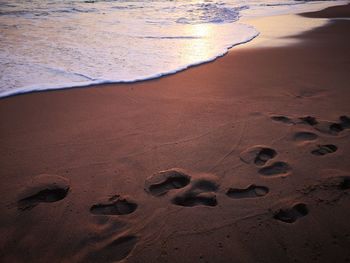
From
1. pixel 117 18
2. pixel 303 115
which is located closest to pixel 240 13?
pixel 117 18

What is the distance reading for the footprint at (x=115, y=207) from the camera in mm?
2273

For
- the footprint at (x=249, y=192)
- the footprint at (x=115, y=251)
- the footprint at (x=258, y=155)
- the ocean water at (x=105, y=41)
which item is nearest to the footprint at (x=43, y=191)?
the footprint at (x=115, y=251)

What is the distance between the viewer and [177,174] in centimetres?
261

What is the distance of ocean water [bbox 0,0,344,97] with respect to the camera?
16.1ft

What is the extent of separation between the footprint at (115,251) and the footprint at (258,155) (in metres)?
1.25

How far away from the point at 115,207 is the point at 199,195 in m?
0.64

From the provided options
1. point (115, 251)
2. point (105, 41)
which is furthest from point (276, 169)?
point (105, 41)

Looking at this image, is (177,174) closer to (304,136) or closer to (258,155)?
(258,155)

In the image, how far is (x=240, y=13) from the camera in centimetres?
1171

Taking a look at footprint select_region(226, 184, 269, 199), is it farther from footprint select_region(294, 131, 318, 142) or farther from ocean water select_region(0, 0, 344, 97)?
ocean water select_region(0, 0, 344, 97)

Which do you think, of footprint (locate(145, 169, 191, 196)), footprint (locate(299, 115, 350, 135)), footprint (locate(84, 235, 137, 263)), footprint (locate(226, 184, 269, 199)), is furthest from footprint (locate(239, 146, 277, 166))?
footprint (locate(84, 235, 137, 263))

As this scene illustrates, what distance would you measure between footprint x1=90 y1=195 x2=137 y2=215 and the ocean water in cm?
262

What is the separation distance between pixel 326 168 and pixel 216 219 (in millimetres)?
1118

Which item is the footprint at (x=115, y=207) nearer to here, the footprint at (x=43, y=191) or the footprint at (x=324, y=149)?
the footprint at (x=43, y=191)
